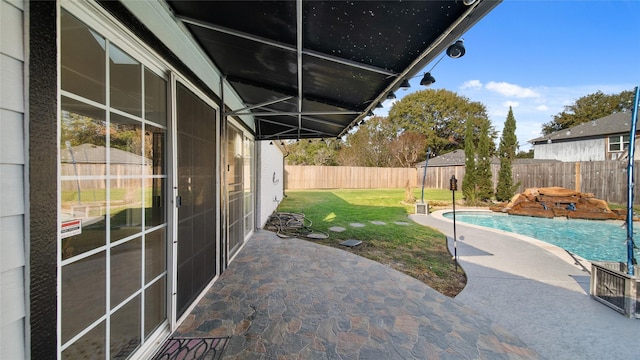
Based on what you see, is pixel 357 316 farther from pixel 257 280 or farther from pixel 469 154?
pixel 469 154

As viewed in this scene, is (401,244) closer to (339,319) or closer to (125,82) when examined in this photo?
(339,319)

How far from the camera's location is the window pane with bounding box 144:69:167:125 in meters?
1.95

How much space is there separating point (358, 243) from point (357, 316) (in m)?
2.80

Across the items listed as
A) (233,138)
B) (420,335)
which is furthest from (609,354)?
(233,138)

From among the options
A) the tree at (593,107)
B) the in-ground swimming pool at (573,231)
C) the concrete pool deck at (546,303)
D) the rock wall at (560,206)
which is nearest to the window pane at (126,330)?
the concrete pool deck at (546,303)

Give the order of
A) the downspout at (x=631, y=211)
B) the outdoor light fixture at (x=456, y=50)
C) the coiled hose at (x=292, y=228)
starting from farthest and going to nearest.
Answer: the coiled hose at (x=292, y=228)
the downspout at (x=631, y=211)
the outdoor light fixture at (x=456, y=50)

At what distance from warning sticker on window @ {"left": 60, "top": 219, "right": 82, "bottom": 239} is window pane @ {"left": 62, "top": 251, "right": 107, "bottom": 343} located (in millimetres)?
161

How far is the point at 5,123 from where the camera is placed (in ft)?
3.04

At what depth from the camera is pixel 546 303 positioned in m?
3.04

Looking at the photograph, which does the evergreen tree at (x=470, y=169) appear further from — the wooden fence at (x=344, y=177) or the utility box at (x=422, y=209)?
the wooden fence at (x=344, y=177)

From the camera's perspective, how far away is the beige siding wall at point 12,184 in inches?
36.2

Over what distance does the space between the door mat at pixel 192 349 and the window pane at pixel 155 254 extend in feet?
2.05

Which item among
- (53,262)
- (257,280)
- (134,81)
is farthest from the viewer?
(257,280)

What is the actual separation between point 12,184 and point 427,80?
296cm
